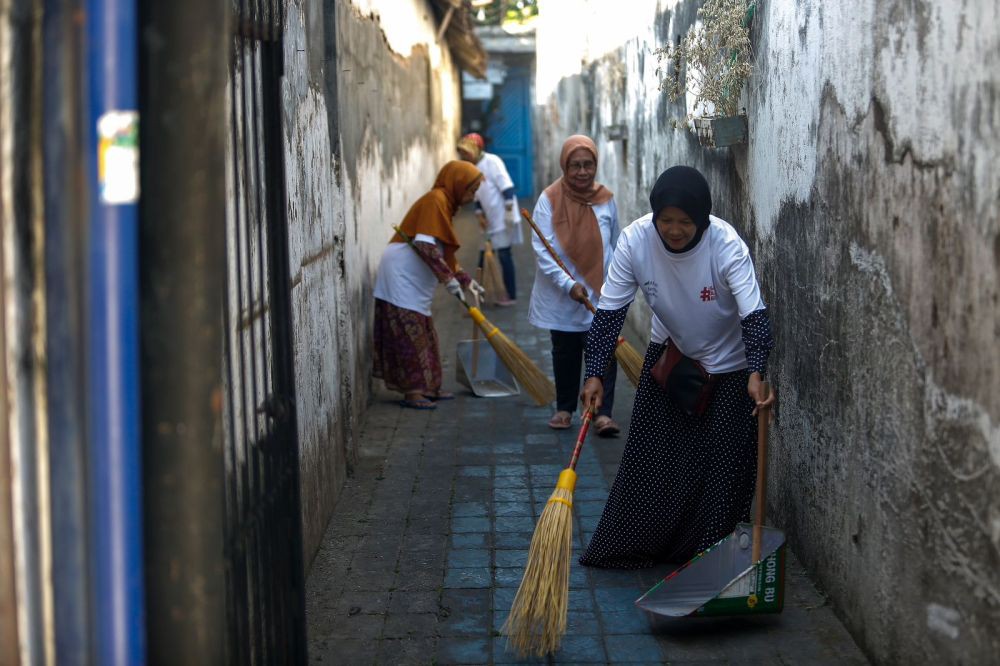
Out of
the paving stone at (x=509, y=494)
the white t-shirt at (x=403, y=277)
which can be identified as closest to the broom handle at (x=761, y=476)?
the paving stone at (x=509, y=494)

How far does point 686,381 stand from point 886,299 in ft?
3.77

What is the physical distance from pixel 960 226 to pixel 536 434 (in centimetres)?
419

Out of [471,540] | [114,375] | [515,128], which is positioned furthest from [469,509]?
[515,128]

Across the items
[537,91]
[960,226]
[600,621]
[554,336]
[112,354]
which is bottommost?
[600,621]

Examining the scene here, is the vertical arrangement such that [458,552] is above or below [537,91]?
below

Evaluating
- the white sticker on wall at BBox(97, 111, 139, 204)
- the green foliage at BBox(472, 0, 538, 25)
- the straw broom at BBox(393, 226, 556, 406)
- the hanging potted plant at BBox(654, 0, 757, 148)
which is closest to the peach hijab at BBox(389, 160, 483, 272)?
the straw broom at BBox(393, 226, 556, 406)

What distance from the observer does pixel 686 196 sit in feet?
13.5

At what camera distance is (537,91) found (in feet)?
77.5

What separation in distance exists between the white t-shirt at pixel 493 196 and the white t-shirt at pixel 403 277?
3717 millimetres

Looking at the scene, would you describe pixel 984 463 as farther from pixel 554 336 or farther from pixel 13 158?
pixel 554 336

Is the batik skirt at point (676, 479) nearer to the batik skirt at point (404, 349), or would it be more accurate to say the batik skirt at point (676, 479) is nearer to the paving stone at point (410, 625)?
the paving stone at point (410, 625)

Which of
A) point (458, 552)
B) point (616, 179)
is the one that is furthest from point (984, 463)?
point (616, 179)

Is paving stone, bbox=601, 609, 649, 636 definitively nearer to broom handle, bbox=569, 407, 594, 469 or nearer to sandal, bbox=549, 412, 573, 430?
broom handle, bbox=569, 407, 594, 469

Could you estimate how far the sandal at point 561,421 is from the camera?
6.93 meters
